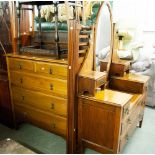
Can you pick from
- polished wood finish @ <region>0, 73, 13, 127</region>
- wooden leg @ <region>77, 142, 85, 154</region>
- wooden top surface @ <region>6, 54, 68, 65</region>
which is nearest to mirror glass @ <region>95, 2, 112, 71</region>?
wooden top surface @ <region>6, 54, 68, 65</region>

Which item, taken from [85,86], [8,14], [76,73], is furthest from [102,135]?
[8,14]

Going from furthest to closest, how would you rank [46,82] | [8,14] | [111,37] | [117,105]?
[8,14] < [111,37] < [46,82] < [117,105]

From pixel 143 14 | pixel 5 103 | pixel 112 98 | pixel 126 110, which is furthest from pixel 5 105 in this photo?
pixel 143 14

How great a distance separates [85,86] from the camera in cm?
186

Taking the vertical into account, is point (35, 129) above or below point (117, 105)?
below

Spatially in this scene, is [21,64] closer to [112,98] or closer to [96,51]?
[96,51]

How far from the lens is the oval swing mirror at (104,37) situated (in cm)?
198

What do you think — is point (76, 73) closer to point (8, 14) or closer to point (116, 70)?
point (116, 70)

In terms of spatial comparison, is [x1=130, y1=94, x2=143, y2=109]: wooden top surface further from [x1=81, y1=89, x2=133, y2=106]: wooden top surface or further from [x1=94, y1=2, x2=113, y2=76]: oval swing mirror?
[x1=94, y1=2, x2=113, y2=76]: oval swing mirror

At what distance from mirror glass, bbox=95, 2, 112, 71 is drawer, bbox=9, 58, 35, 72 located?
30.1 inches

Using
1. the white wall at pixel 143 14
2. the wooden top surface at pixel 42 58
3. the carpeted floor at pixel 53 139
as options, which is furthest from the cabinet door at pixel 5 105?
the white wall at pixel 143 14

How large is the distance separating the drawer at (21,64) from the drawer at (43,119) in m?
0.51

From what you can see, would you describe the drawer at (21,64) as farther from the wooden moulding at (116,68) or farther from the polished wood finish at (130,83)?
the polished wood finish at (130,83)

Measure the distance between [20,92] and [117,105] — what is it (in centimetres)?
129
